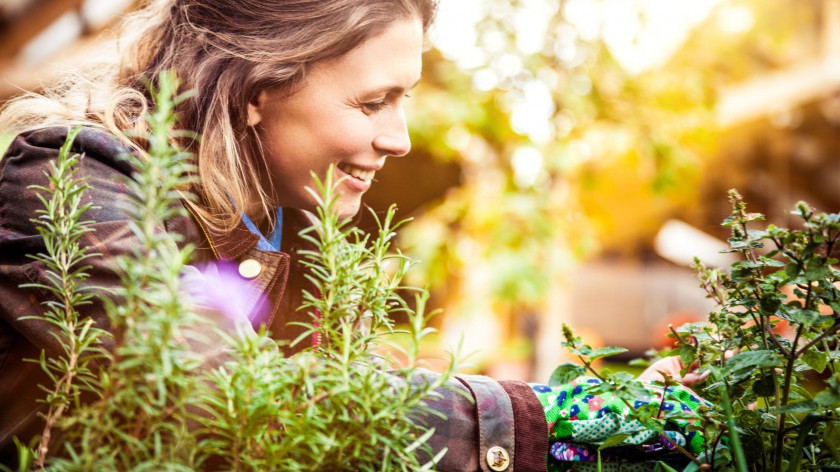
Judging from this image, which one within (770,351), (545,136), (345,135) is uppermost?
(545,136)

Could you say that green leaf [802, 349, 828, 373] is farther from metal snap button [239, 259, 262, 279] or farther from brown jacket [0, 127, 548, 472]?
metal snap button [239, 259, 262, 279]

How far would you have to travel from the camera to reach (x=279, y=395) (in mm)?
598

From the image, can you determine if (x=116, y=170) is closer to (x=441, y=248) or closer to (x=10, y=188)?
(x=10, y=188)

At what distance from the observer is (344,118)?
4.43 ft

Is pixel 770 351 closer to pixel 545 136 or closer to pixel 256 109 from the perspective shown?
pixel 256 109

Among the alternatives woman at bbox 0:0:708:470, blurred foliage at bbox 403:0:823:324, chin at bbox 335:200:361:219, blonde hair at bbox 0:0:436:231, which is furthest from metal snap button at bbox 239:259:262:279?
blurred foliage at bbox 403:0:823:324

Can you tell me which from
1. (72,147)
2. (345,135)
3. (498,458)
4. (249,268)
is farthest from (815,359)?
(72,147)

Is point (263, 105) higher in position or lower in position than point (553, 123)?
lower

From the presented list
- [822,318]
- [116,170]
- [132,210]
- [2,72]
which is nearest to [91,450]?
[132,210]

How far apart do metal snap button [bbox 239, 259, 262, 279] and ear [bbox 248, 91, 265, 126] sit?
0.43 m

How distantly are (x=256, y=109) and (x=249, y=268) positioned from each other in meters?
0.47

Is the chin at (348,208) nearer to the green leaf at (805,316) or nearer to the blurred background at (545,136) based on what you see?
the green leaf at (805,316)

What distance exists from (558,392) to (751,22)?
160 inches

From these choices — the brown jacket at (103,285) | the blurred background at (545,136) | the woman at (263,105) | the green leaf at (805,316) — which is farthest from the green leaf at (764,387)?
the blurred background at (545,136)
